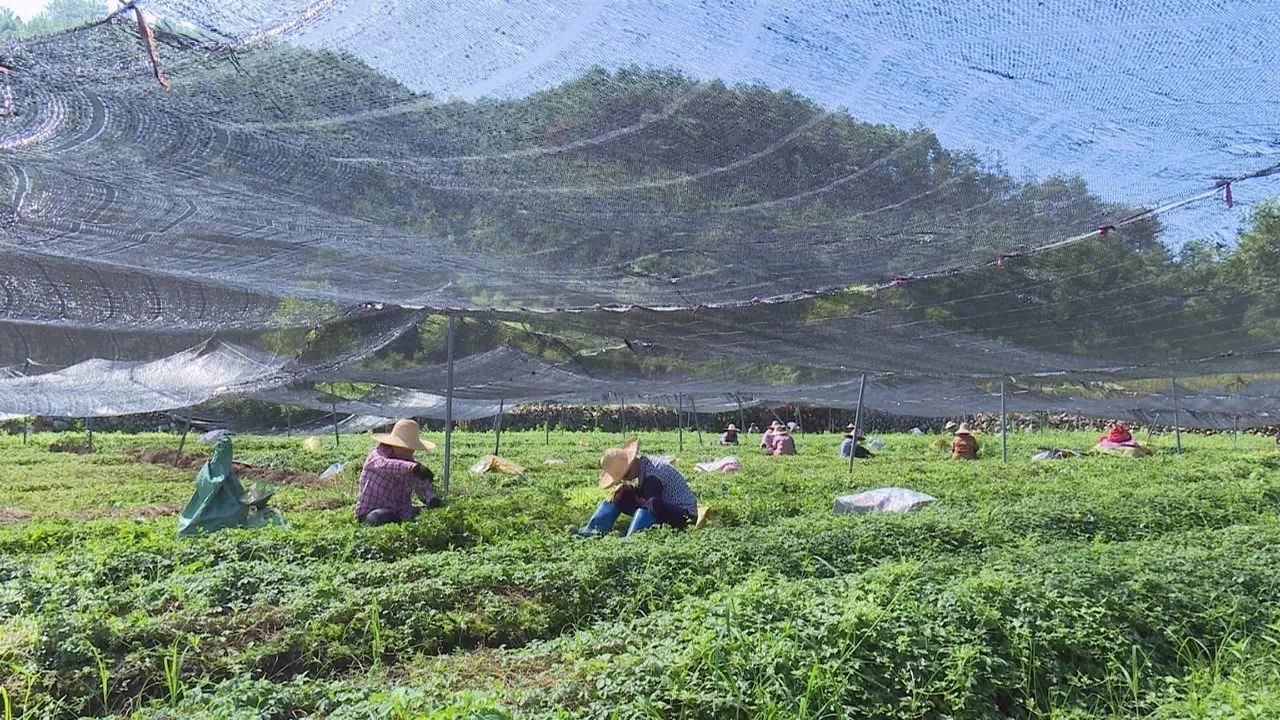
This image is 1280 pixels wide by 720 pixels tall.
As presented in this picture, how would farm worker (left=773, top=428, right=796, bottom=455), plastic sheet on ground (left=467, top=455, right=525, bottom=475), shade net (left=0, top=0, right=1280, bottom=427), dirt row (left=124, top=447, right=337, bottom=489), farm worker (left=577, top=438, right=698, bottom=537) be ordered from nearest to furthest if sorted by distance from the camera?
shade net (left=0, top=0, right=1280, bottom=427) < farm worker (left=577, top=438, right=698, bottom=537) < dirt row (left=124, top=447, right=337, bottom=489) < plastic sheet on ground (left=467, top=455, right=525, bottom=475) < farm worker (left=773, top=428, right=796, bottom=455)

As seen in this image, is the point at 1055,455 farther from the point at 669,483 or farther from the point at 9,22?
the point at 9,22

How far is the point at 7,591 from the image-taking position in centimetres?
586

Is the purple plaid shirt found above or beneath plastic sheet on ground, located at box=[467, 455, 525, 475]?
above

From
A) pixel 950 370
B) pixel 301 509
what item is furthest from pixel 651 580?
pixel 950 370

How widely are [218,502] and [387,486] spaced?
1.60m

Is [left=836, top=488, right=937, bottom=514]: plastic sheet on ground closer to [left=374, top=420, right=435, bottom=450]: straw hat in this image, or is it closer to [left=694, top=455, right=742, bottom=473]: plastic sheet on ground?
[left=374, top=420, right=435, bottom=450]: straw hat

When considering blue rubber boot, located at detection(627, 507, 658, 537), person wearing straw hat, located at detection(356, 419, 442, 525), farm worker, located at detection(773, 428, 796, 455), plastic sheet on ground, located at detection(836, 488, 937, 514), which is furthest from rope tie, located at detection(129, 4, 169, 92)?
farm worker, located at detection(773, 428, 796, 455)

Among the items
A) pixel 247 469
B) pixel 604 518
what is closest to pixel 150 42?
pixel 604 518

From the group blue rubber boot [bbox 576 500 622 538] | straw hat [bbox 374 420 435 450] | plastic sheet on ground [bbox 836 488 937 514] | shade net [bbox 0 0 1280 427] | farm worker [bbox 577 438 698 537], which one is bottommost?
plastic sheet on ground [bbox 836 488 937 514]

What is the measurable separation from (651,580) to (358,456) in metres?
15.0

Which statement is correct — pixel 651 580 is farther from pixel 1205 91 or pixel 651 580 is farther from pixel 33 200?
pixel 33 200

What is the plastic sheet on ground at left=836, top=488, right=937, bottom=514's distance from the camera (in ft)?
35.3

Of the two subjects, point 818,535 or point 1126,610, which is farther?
point 818,535

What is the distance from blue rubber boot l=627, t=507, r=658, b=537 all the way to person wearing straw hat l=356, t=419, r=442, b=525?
1.98 m
